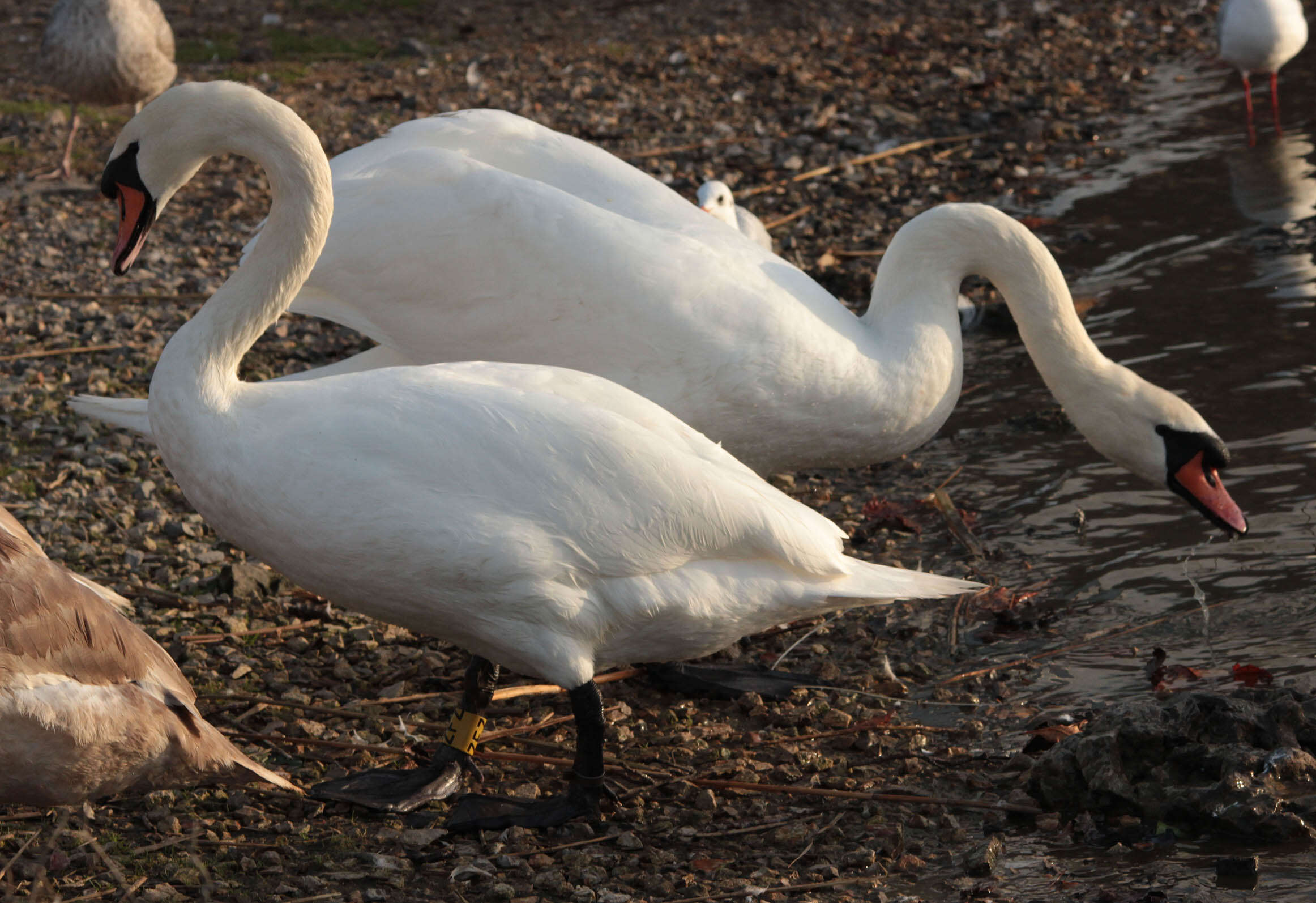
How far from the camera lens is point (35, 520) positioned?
17.8ft

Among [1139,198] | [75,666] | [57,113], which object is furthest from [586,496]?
[57,113]

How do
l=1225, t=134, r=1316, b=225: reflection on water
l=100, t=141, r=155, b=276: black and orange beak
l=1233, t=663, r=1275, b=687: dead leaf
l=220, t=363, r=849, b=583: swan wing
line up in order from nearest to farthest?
l=220, t=363, r=849, b=583: swan wing, l=100, t=141, r=155, b=276: black and orange beak, l=1233, t=663, r=1275, b=687: dead leaf, l=1225, t=134, r=1316, b=225: reflection on water

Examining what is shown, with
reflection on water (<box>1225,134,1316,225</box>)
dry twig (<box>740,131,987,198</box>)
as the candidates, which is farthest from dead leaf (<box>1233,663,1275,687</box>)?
dry twig (<box>740,131,987,198</box>)

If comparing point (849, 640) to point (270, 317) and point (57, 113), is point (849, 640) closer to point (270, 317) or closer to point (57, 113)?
point (270, 317)

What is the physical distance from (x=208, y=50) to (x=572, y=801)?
1107cm

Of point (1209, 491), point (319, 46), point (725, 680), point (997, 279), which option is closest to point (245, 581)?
point (725, 680)

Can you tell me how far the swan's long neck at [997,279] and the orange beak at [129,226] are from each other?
2.45 meters

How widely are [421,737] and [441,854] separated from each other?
756 millimetres

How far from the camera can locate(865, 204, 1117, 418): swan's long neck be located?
17.6ft

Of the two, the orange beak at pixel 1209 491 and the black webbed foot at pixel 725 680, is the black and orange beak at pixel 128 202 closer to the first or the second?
the black webbed foot at pixel 725 680

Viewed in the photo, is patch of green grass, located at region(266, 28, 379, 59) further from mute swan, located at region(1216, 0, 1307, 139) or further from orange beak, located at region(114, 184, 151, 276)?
orange beak, located at region(114, 184, 151, 276)

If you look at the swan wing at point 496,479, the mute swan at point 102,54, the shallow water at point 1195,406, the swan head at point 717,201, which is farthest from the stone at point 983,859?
the mute swan at point 102,54

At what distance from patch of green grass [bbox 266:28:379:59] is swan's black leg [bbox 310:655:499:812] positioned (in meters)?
9.97

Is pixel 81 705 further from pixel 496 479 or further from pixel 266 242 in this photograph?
pixel 266 242
